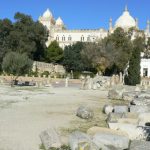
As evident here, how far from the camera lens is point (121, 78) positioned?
68562 mm

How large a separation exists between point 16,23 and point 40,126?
73699mm

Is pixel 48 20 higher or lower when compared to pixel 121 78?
higher

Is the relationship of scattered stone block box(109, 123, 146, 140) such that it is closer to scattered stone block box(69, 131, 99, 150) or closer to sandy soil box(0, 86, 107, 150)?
sandy soil box(0, 86, 107, 150)

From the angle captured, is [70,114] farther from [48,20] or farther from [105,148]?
[48,20]

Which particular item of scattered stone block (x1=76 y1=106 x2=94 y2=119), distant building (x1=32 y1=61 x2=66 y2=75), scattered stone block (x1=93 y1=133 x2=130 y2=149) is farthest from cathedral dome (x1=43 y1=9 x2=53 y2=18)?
scattered stone block (x1=93 y1=133 x2=130 y2=149)

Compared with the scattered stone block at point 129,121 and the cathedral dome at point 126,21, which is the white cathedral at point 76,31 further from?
the scattered stone block at point 129,121

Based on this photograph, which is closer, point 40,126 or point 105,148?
point 105,148

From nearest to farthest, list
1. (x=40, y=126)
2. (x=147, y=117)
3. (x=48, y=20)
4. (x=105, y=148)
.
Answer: (x=105, y=148), (x=40, y=126), (x=147, y=117), (x=48, y=20)

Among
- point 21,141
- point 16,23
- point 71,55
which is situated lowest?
point 21,141

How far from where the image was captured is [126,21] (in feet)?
400

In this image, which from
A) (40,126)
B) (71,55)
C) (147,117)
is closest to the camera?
(40,126)

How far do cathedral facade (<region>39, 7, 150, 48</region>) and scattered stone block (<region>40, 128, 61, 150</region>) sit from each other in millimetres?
106395

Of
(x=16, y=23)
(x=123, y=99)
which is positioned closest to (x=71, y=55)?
(x=16, y=23)

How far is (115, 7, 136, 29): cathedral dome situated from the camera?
12093 centimetres
